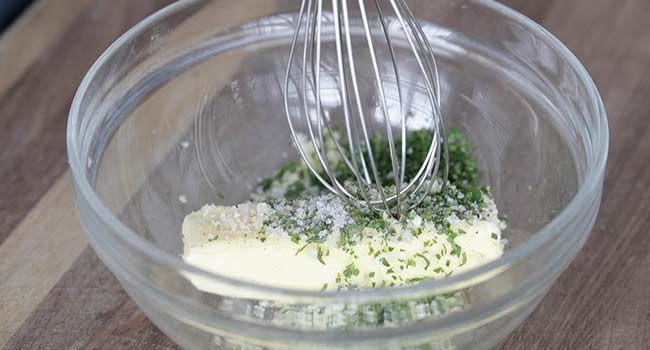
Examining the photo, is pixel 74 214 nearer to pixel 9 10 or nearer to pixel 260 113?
pixel 260 113

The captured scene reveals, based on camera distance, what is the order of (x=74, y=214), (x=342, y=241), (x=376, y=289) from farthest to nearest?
1. (x=74, y=214)
2. (x=342, y=241)
3. (x=376, y=289)

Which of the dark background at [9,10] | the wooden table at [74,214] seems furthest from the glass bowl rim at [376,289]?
the dark background at [9,10]

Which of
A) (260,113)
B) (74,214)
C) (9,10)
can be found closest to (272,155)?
(260,113)

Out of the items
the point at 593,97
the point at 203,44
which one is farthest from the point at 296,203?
the point at 593,97

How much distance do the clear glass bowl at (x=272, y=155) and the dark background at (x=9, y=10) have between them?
0.61 metres

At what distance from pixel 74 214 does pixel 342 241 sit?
1.35 ft

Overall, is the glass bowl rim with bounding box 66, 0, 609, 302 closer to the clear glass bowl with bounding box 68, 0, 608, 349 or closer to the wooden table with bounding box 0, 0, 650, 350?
the clear glass bowl with bounding box 68, 0, 608, 349

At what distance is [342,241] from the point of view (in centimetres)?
95

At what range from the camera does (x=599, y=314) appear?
3.40ft

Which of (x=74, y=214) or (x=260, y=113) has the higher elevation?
(x=260, y=113)

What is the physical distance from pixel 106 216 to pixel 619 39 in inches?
35.8

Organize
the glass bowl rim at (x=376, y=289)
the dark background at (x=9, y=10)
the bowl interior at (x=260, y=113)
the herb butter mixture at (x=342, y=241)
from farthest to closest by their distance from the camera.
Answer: the dark background at (x=9, y=10) → the bowl interior at (x=260, y=113) → the herb butter mixture at (x=342, y=241) → the glass bowl rim at (x=376, y=289)

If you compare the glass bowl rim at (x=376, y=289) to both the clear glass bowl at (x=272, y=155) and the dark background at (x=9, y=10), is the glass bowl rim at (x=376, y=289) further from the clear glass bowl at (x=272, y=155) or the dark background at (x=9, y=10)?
the dark background at (x=9, y=10)

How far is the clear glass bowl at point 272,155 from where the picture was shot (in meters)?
0.78
